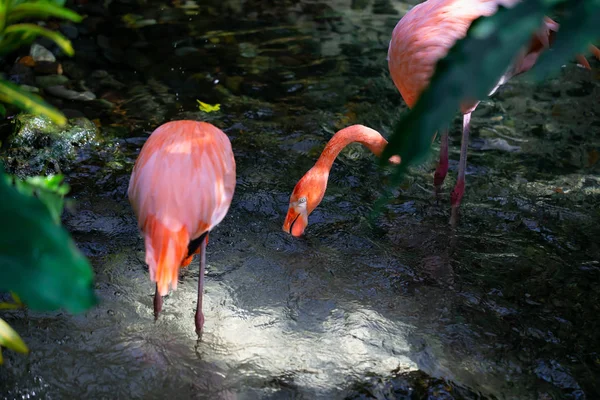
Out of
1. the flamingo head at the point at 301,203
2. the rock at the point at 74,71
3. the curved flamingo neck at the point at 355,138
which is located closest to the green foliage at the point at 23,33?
the flamingo head at the point at 301,203

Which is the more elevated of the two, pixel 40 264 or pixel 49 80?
pixel 40 264

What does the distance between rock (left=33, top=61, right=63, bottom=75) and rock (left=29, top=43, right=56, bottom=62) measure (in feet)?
0.19

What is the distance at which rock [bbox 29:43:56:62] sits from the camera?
547cm

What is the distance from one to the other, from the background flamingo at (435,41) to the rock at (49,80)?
2.92 metres

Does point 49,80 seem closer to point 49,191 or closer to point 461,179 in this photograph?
point 461,179

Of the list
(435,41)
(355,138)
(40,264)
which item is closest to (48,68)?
(355,138)

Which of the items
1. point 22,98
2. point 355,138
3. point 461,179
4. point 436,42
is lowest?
point 461,179

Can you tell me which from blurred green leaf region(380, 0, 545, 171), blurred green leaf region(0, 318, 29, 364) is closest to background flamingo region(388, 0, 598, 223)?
blurred green leaf region(0, 318, 29, 364)

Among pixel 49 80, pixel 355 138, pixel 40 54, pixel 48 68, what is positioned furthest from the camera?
pixel 40 54

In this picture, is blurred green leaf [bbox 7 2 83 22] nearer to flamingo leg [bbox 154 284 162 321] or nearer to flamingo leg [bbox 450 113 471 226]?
flamingo leg [bbox 154 284 162 321]

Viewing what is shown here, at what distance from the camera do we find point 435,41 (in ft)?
11.6

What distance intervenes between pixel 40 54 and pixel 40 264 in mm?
5024

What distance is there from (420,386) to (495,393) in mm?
302

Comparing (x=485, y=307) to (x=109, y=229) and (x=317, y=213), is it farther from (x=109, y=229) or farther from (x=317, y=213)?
(x=109, y=229)
